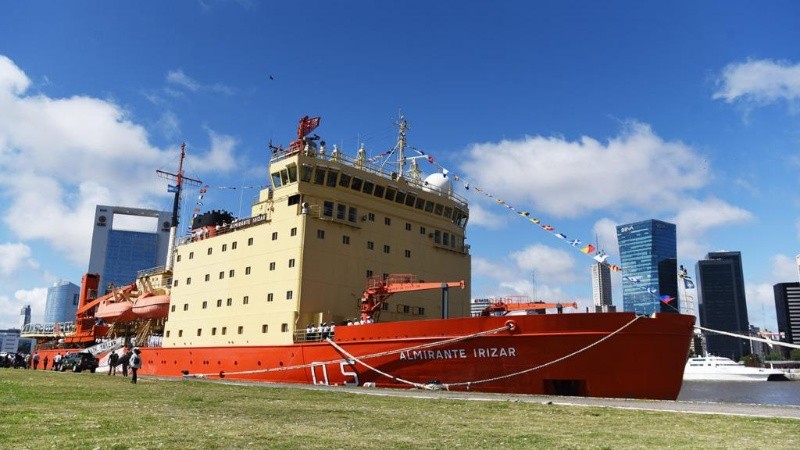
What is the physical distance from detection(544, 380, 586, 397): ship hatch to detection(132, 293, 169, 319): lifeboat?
2370cm

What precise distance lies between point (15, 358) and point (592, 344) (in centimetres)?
3660

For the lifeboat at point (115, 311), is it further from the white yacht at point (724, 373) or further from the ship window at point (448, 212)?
the white yacht at point (724, 373)


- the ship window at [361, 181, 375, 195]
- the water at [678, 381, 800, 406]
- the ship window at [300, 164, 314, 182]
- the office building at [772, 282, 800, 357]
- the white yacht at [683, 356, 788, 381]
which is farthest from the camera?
the office building at [772, 282, 800, 357]

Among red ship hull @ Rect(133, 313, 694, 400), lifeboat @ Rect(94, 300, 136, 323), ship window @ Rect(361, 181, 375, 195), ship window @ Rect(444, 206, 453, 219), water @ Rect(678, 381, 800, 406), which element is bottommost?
water @ Rect(678, 381, 800, 406)

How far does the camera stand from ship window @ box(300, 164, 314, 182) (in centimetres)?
2566

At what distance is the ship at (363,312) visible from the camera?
17531 millimetres

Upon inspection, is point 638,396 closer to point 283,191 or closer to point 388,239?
point 388,239

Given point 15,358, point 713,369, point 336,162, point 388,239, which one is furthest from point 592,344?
point 713,369

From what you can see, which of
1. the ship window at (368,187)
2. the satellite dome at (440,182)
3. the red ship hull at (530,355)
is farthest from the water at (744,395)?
the ship window at (368,187)

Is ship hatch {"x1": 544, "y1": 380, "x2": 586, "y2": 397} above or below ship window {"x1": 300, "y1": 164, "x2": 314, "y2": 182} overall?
below

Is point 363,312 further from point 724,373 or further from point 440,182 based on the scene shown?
point 724,373

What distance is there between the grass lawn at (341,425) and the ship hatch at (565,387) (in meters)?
5.53

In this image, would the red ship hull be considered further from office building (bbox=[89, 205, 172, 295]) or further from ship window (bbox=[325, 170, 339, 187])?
office building (bbox=[89, 205, 172, 295])

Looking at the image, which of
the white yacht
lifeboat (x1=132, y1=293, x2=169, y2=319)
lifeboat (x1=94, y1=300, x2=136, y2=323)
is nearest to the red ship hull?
lifeboat (x1=132, y1=293, x2=169, y2=319)
